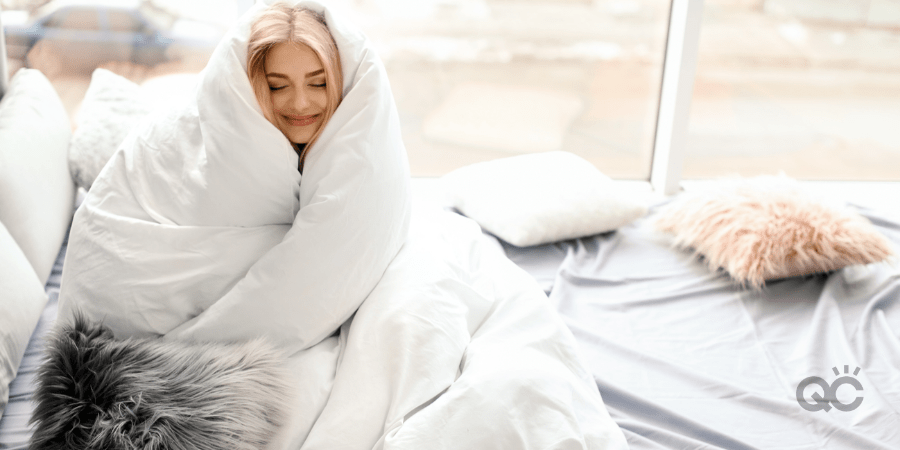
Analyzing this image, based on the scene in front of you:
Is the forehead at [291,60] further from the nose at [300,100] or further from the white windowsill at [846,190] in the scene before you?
the white windowsill at [846,190]

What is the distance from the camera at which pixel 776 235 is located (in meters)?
1.67

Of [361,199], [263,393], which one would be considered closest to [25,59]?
[361,199]

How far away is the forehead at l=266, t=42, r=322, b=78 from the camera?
115 cm

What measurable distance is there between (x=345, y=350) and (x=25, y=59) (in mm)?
1782

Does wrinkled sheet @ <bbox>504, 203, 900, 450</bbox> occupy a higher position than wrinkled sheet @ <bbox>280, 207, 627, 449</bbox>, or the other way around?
wrinkled sheet @ <bbox>280, 207, 627, 449</bbox>

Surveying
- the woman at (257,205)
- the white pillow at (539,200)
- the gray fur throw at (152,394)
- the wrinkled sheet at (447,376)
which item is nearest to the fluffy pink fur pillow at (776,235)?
the white pillow at (539,200)

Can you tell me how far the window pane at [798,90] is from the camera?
7.84 feet

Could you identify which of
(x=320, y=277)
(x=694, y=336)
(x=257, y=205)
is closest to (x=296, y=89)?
(x=257, y=205)

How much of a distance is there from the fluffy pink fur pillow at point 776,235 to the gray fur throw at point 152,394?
4.08 feet

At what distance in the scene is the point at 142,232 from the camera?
1144 mm

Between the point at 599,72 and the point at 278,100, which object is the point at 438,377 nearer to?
the point at 278,100

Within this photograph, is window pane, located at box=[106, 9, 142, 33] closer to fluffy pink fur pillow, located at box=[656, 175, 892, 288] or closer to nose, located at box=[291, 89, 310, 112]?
nose, located at box=[291, 89, 310, 112]

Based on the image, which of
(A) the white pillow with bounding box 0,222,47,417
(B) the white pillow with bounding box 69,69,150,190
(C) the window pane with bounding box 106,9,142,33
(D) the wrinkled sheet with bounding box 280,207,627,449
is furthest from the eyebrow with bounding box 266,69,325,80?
(C) the window pane with bounding box 106,9,142,33

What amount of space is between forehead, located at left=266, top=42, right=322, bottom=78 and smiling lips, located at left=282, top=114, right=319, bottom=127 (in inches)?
3.2
